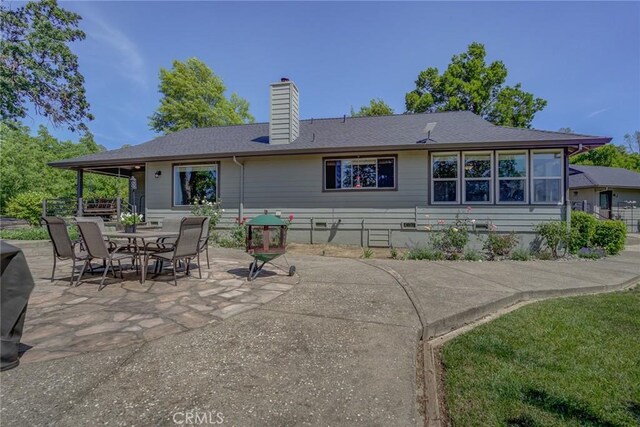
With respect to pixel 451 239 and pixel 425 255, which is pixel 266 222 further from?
pixel 451 239

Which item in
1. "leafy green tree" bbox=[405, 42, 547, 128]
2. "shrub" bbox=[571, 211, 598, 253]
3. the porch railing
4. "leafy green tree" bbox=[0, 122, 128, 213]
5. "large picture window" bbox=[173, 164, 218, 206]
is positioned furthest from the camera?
"leafy green tree" bbox=[405, 42, 547, 128]

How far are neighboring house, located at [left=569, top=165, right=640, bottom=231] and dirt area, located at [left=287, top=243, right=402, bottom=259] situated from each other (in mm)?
18603

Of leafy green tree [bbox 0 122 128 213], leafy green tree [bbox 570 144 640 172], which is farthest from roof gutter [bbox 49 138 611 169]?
leafy green tree [bbox 570 144 640 172]

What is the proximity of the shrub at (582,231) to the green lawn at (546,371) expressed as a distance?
18.3ft

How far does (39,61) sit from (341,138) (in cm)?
1532

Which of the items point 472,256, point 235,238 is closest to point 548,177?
point 472,256

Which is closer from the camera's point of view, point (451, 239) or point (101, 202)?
point (451, 239)

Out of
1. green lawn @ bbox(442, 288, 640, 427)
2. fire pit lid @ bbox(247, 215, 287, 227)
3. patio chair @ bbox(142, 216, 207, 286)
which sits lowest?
green lawn @ bbox(442, 288, 640, 427)

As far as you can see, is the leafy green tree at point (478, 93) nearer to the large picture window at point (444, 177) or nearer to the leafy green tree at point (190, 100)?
the large picture window at point (444, 177)

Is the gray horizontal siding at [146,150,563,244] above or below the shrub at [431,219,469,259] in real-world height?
above

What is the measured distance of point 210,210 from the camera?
1043 cm

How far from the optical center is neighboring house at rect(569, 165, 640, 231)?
2061 centimetres

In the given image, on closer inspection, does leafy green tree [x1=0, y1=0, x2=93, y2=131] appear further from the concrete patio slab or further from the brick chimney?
the concrete patio slab

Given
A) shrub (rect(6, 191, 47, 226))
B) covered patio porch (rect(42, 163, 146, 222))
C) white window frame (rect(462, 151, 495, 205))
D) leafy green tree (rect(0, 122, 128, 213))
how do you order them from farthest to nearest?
leafy green tree (rect(0, 122, 128, 213)) < shrub (rect(6, 191, 47, 226)) < covered patio porch (rect(42, 163, 146, 222)) < white window frame (rect(462, 151, 495, 205))
